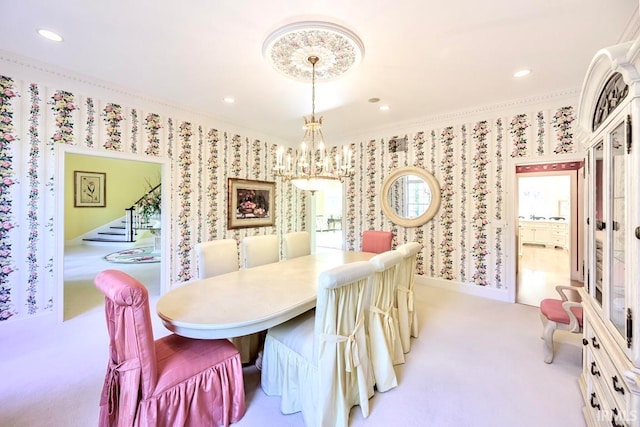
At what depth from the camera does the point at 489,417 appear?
163 centimetres

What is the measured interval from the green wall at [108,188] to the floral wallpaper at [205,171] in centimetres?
480

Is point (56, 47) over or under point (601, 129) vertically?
over

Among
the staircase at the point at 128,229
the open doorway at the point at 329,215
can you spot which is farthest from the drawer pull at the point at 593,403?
the staircase at the point at 128,229

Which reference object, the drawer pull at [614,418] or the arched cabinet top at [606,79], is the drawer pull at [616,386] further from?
the arched cabinet top at [606,79]

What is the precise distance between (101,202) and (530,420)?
34.9 feet

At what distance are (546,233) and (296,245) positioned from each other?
8.41 meters

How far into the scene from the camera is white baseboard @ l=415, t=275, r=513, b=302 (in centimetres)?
366

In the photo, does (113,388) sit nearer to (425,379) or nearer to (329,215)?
(425,379)

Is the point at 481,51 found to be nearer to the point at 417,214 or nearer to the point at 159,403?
the point at 417,214

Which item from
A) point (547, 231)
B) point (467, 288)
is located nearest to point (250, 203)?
point (467, 288)

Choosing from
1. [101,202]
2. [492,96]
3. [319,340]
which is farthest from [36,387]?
[101,202]

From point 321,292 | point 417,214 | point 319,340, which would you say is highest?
point 417,214

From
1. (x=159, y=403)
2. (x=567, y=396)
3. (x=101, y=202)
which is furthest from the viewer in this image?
(x=101, y=202)

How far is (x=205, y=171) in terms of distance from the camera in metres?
4.06
